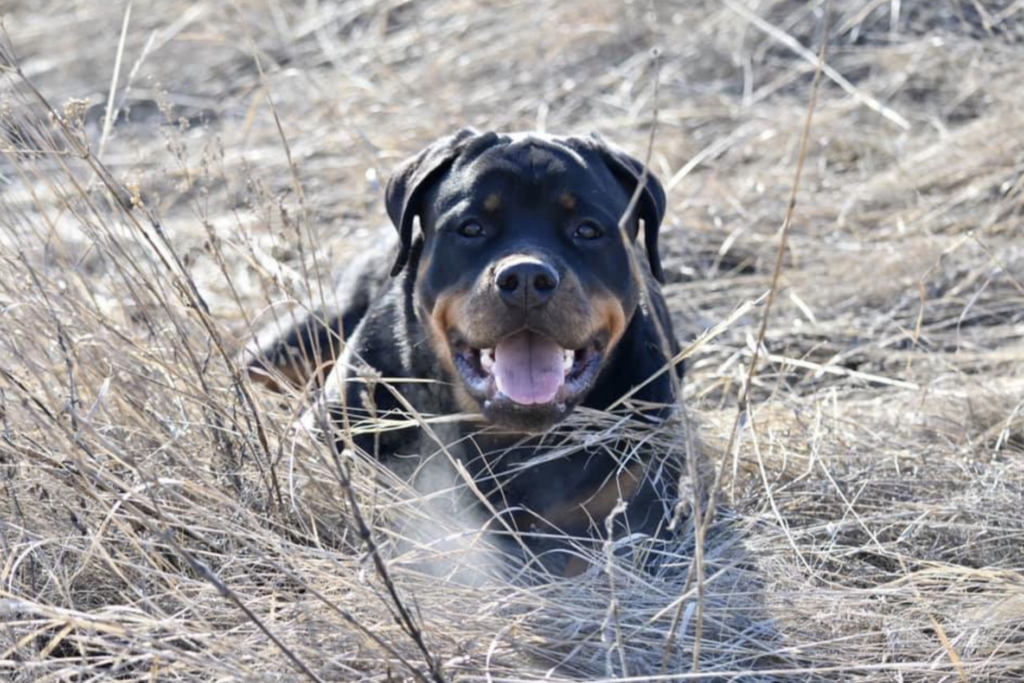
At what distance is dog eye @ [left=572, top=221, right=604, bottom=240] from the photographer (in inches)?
141

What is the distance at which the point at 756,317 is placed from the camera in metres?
4.98

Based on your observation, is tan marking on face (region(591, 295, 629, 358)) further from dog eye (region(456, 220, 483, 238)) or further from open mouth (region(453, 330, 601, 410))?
dog eye (region(456, 220, 483, 238))

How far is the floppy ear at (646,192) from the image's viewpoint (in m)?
3.63

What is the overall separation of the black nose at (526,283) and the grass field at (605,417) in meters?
0.37

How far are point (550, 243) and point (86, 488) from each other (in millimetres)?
1328

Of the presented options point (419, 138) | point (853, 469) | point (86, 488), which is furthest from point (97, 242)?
point (419, 138)

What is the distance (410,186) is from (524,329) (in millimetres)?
596

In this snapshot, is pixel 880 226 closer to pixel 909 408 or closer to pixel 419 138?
pixel 909 408

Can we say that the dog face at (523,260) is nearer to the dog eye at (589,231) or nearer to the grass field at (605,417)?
the dog eye at (589,231)

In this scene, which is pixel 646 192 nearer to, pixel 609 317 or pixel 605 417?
pixel 609 317

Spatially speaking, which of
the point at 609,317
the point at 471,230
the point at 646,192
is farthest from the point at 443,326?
the point at 646,192

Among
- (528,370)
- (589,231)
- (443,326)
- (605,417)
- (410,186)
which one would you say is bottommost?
(605,417)

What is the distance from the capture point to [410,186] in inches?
145

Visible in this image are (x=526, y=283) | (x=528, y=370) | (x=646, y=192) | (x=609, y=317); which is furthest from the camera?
(x=646, y=192)
